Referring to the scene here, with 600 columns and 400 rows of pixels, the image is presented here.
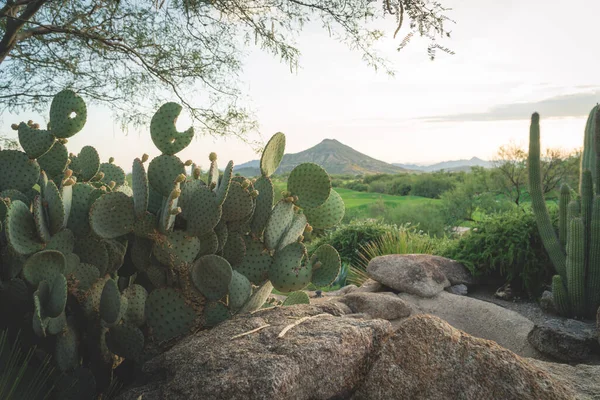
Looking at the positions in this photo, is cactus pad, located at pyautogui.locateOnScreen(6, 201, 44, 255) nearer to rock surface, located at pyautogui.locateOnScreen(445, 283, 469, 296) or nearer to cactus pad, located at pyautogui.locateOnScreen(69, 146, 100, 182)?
cactus pad, located at pyautogui.locateOnScreen(69, 146, 100, 182)

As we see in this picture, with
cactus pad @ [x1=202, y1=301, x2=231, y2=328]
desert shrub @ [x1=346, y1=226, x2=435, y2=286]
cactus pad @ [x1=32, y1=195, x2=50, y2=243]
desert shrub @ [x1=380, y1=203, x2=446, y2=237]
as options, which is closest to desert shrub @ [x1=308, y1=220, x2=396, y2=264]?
desert shrub @ [x1=346, y1=226, x2=435, y2=286]

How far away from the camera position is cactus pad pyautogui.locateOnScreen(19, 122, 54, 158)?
3121 mm

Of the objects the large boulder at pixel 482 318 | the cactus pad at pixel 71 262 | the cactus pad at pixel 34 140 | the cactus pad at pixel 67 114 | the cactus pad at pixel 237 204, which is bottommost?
the large boulder at pixel 482 318

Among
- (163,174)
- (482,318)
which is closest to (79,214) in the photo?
(163,174)

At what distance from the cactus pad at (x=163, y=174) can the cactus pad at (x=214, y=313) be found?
2.25ft

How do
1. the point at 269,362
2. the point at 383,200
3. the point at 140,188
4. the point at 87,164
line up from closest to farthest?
the point at 269,362 → the point at 140,188 → the point at 87,164 → the point at 383,200

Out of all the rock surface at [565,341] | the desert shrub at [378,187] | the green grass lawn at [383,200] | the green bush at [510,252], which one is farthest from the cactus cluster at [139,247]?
the desert shrub at [378,187]

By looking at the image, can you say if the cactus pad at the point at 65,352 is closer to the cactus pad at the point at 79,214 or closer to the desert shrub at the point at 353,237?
the cactus pad at the point at 79,214

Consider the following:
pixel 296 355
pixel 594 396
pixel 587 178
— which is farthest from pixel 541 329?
pixel 296 355

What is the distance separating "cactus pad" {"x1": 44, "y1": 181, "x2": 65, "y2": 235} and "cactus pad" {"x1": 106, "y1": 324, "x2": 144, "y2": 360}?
24.6 inches

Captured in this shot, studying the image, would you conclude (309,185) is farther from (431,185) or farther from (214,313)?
(431,185)

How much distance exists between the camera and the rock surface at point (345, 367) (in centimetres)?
217

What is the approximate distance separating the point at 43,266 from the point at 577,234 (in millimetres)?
6509

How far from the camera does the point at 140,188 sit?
278 cm
